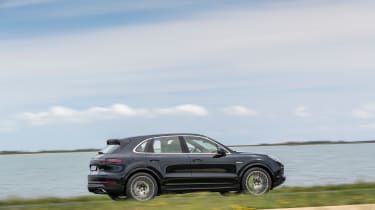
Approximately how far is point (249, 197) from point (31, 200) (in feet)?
21.8

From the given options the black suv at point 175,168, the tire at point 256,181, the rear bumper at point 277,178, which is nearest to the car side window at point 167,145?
the black suv at point 175,168

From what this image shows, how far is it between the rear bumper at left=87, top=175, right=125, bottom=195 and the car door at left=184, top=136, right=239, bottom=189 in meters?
1.80

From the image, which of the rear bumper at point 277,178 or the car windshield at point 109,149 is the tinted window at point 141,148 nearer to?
the car windshield at point 109,149

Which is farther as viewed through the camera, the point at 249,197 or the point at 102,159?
the point at 102,159

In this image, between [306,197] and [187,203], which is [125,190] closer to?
[187,203]

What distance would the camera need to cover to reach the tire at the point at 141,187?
1923 centimetres

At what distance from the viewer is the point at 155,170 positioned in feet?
63.7

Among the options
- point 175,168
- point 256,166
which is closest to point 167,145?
point 175,168

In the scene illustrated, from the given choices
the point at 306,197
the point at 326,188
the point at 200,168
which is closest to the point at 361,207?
the point at 306,197

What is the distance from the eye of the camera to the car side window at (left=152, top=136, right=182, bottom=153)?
64.6 feet

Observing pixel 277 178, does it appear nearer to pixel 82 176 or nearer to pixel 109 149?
pixel 109 149

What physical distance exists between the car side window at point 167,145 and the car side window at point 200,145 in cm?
26

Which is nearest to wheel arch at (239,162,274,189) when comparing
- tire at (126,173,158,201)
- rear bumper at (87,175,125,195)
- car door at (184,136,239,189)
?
car door at (184,136,239,189)

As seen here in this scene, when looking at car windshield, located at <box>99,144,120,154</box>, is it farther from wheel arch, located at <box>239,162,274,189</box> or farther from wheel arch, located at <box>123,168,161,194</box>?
wheel arch, located at <box>239,162,274,189</box>
